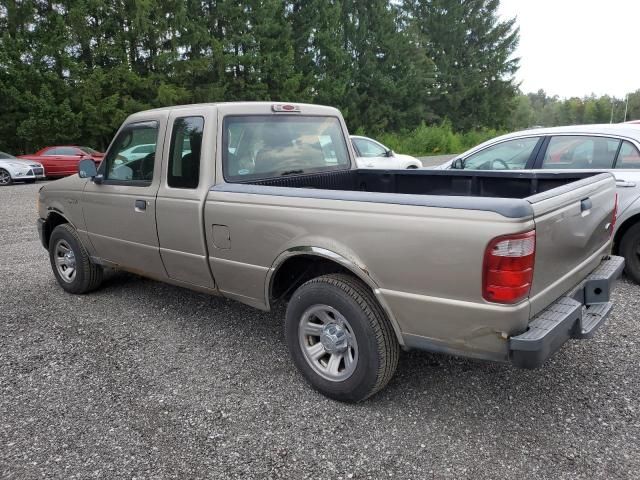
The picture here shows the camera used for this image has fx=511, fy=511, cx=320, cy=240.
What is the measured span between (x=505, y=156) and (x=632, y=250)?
5.63 feet

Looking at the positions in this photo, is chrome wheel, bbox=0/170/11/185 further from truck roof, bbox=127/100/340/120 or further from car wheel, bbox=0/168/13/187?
truck roof, bbox=127/100/340/120

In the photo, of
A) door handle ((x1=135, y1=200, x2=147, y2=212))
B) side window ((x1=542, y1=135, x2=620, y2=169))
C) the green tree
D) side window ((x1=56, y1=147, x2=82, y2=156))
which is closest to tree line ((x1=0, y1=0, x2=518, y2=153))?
the green tree

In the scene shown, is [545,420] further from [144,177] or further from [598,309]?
[144,177]

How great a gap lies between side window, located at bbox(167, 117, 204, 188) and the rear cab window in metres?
0.21

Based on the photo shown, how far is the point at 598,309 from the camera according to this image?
3.12 m

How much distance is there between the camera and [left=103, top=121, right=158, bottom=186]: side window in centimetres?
418

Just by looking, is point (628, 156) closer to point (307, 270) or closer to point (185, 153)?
point (307, 270)

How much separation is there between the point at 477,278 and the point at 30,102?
25.7 meters

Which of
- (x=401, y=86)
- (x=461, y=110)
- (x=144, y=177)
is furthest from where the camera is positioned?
(x=461, y=110)

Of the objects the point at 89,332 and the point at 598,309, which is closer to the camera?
the point at 598,309

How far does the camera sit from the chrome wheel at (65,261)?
5266mm

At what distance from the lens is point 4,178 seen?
1752 centimetres

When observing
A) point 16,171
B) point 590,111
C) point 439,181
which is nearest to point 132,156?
point 439,181

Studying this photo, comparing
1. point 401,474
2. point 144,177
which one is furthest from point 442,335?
point 144,177
